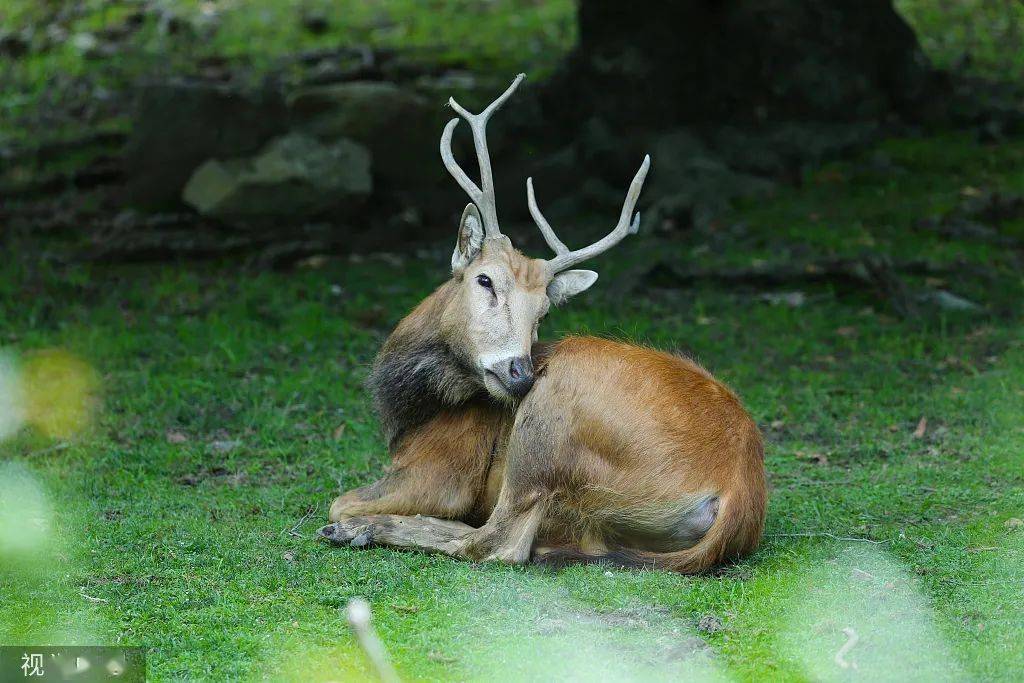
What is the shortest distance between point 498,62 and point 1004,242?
7073mm

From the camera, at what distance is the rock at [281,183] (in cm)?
1167

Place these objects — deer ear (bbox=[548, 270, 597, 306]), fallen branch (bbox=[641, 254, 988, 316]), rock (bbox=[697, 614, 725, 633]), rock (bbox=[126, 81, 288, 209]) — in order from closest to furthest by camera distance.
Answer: rock (bbox=[697, 614, 725, 633]), deer ear (bbox=[548, 270, 597, 306]), fallen branch (bbox=[641, 254, 988, 316]), rock (bbox=[126, 81, 288, 209])

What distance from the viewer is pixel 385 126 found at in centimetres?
1262

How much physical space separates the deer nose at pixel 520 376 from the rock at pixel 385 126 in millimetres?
7426

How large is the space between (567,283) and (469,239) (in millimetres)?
529

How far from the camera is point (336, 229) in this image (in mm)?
11805

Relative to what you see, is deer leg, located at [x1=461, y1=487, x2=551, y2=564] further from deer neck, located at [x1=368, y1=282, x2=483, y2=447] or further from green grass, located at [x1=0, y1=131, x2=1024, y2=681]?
deer neck, located at [x1=368, y1=282, x2=483, y2=447]

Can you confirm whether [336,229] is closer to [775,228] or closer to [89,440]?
[775,228]

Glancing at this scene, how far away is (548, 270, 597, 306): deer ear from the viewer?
19.4 feet

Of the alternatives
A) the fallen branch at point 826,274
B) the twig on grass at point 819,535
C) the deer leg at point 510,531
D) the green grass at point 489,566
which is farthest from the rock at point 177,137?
the twig on grass at point 819,535

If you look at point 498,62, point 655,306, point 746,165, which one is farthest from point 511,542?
point 498,62

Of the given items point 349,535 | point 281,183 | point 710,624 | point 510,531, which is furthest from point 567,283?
point 281,183

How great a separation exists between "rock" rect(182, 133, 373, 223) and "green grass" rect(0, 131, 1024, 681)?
1081 millimetres

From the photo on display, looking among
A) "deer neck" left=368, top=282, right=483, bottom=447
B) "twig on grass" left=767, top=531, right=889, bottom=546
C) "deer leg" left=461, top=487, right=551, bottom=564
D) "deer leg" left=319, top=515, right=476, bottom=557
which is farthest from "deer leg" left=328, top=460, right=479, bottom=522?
"twig on grass" left=767, top=531, right=889, bottom=546
